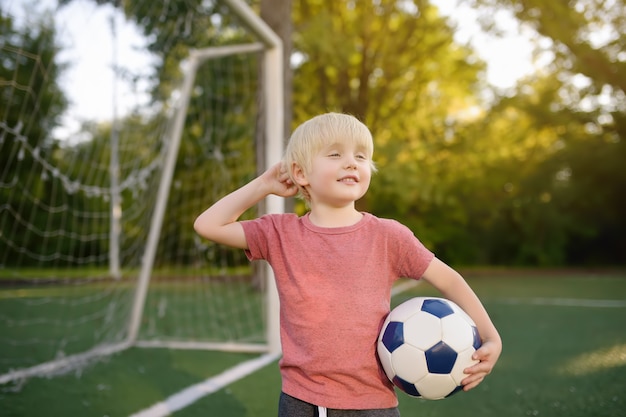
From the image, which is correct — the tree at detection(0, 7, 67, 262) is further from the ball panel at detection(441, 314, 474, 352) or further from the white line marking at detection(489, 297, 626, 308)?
the white line marking at detection(489, 297, 626, 308)

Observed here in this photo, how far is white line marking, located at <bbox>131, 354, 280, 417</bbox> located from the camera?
10.1 feet

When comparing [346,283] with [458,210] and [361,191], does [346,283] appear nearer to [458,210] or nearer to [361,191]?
[361,191]

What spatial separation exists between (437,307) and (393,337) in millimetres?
217

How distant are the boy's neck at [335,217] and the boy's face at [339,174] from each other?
3cm

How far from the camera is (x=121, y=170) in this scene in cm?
570

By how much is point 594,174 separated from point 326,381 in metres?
17.2

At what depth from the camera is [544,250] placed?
16.7m

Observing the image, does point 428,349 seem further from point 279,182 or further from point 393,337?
point 279,182

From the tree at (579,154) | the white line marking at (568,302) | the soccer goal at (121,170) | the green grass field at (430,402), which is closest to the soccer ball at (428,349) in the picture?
the green grass field at (430,402)

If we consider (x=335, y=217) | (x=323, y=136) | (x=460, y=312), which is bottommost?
(x=460, y=312)

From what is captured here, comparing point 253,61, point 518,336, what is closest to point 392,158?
point 253,61

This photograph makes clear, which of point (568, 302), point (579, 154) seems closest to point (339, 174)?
point (568, 302)

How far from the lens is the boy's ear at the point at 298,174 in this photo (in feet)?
6.32

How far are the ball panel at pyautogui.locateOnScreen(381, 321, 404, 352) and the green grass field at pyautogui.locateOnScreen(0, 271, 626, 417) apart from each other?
1.45 m
